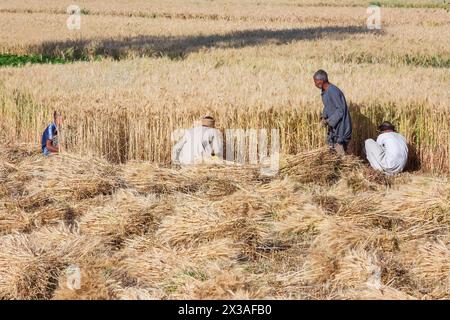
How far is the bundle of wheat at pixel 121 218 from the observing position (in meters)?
7.87

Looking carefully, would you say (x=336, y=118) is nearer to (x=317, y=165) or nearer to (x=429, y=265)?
(x=317, y=165)

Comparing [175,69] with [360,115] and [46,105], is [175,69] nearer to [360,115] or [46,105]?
[46,105]

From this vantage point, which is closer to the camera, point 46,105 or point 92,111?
point 92,111

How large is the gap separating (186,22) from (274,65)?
19140 millimetres

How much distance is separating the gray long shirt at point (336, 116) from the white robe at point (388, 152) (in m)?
0.32

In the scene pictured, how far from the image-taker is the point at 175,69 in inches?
680


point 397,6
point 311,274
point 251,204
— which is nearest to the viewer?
point 311,274

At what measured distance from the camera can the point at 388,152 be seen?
34.4 ft

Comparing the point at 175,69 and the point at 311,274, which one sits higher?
the point at 175,69

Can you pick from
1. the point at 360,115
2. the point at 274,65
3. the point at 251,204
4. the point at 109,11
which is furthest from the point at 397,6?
the point at 251,204

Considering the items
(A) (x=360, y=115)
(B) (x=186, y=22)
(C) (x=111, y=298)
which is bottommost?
(C) (x=111, y=298)

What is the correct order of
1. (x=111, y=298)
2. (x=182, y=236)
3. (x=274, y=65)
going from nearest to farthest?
(x=111, y=298)
(x=182, y=236)
(x=274, y=65)

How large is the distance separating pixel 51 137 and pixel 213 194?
3135 mm

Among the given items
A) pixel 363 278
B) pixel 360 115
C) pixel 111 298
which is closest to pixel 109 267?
pixel 111 298
